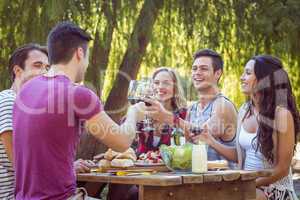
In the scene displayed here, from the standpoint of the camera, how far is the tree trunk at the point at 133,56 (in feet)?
20.4

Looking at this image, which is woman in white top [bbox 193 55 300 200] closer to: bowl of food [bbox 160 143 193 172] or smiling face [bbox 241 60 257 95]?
smiling face [bbox 241 60 257 95]

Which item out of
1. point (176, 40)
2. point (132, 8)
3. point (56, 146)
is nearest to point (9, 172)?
point (56, 146)

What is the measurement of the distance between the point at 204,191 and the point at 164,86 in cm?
151

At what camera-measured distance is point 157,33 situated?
7.01 metres

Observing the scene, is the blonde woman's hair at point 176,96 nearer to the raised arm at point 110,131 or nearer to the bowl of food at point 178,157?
the bowl of food at point 178,157

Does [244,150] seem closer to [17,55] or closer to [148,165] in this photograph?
[148,165]

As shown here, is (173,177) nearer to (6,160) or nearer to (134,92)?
(134,92)

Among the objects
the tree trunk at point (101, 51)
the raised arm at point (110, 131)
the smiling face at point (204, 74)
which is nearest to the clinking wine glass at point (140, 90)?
the raised arm at point (110, 131)

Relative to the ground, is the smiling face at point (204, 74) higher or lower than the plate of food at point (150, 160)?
higher

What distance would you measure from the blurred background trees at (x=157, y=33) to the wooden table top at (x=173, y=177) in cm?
279


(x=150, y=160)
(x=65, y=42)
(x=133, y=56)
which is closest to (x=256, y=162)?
(x=150, y=160)

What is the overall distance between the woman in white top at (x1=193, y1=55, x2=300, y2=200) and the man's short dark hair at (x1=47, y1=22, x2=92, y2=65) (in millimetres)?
1144

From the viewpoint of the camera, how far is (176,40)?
7.05 metres

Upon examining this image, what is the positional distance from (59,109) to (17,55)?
42.1 inches
